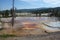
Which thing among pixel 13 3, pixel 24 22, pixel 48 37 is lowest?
pixel 48 37

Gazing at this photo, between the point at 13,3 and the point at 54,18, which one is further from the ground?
the point at 13,3

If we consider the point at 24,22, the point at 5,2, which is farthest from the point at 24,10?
the point at 5,2

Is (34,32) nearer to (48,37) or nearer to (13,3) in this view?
(48,37)

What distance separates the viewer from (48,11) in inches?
68.9

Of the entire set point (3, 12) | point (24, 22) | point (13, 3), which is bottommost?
point (24, 22)

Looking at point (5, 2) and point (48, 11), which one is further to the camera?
point (48, 11)

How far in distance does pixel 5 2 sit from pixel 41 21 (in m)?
0.52

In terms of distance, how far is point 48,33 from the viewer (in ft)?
5.53

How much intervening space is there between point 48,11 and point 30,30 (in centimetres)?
35

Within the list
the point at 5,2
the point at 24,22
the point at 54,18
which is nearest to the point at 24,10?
the point at 24,22

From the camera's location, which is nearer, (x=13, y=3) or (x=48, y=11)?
(x=13, y=3)

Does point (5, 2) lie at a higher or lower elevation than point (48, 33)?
higher

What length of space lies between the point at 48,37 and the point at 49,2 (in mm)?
454

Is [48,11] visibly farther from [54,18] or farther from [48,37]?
[48,37]
